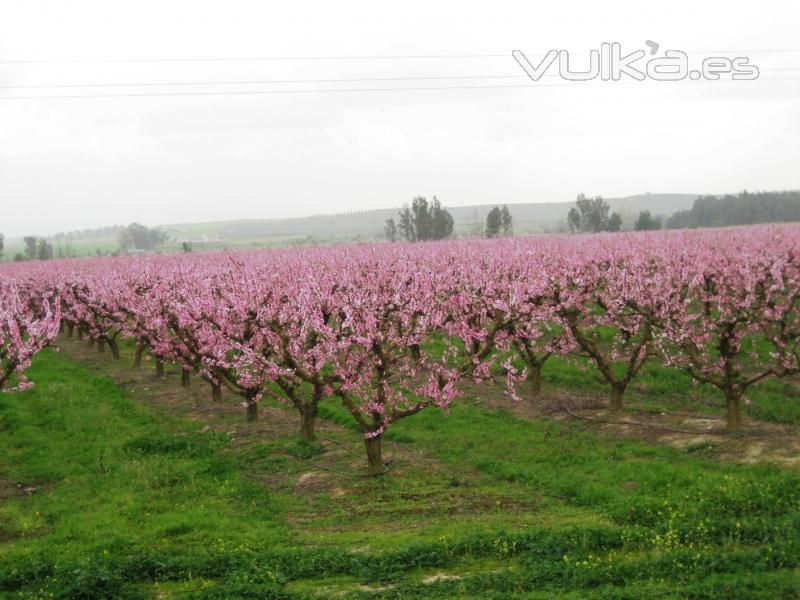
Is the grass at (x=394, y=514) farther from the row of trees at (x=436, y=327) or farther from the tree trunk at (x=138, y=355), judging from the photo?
the tree trunk at (x=138, y=355)

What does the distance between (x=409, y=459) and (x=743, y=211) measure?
126 metres

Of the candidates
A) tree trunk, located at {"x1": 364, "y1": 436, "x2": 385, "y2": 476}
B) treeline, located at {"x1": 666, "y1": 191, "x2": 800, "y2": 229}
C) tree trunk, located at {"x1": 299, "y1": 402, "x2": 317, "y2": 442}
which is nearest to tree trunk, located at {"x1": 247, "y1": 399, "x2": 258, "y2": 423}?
tree trunk, located at {"x1": 299, "y1": 402, "x2": 317, "y2": 442}

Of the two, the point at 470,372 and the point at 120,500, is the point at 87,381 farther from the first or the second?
the point at 470,372

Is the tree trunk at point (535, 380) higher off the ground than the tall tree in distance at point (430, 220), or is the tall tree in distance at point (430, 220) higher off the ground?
the tall tree in distance at point (430, 220)

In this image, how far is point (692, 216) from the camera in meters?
131

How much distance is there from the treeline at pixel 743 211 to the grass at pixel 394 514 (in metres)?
115

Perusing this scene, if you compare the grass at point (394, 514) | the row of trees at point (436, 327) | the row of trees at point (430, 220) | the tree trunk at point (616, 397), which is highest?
the row of trees at point (430, 220)

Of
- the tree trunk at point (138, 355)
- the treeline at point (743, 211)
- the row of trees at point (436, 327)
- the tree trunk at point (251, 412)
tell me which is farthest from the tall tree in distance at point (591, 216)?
the tree trunk at point (251, 412)

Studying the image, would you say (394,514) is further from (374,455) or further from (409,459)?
(409,459)

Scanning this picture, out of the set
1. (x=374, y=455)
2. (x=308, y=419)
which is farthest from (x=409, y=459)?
(x=308, y=419)

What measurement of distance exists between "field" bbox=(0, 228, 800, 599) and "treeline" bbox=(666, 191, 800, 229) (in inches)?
4261

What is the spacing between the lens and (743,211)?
406 ft

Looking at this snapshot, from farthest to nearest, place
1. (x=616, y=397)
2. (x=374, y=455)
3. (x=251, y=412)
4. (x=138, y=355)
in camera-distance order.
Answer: (x=138, y=355)
(x=251, y=412)
(x=616, y=397)
(x=374, y=455)

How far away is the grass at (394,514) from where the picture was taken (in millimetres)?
9805
